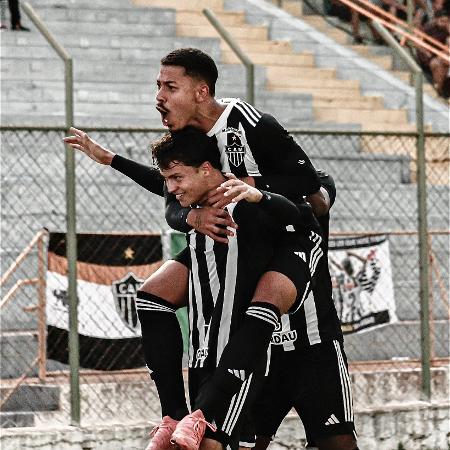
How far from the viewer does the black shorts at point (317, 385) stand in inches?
271

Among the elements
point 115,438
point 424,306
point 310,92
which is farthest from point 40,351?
point 310,92

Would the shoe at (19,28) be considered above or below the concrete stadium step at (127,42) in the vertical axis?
above

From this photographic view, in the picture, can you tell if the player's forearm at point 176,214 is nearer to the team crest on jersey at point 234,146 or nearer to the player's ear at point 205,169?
the player's ear at point 205,169

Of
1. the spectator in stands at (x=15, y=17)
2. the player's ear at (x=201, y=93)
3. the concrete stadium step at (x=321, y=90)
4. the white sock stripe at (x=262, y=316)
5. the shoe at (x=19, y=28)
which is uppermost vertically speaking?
the player's ear at (x=201, y=93)

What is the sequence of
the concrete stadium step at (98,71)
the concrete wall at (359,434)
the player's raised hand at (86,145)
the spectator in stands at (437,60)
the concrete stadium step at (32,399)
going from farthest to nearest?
the spectator in stands at (437,60)
the concrete stadium step at (98,71)
the concrete stadium step at (32,399)
the concrete wall at (359,434)
the player's raised hand at (86,145)

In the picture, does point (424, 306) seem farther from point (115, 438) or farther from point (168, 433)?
point (168, 433)

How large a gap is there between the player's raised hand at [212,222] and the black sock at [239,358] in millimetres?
336

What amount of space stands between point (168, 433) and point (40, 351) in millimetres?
4219

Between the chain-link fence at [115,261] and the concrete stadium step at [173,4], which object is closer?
the chain-link fence at [115,261]

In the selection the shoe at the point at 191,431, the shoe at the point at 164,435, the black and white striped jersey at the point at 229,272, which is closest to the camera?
the shoe at the point at 191,431

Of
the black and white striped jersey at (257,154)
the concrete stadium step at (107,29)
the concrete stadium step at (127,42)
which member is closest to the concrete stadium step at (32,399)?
the black and white striped jersey at (257,154)

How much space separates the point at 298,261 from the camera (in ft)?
21.5

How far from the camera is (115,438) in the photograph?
1016 centimetres

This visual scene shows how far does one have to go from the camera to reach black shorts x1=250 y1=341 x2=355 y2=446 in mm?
6895
